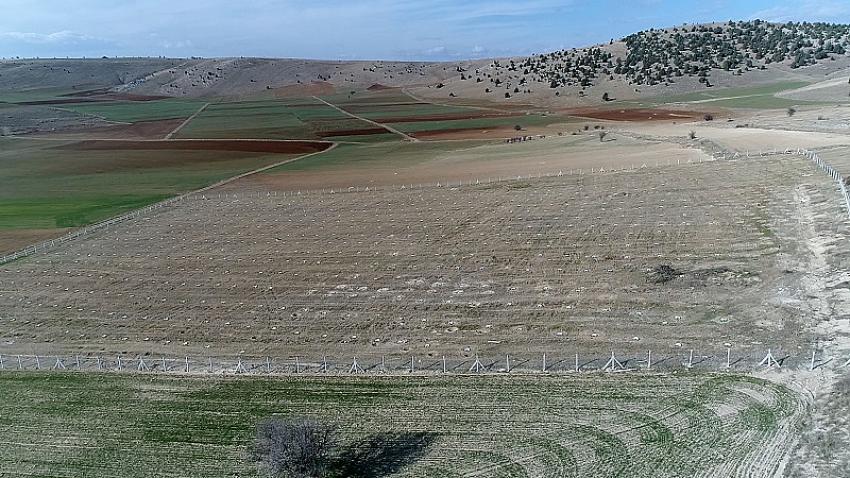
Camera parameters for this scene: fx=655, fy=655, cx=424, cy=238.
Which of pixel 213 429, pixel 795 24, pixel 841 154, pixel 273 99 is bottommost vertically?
pixel 213 429

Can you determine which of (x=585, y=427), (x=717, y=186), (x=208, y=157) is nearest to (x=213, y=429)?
(x=585, y=427)

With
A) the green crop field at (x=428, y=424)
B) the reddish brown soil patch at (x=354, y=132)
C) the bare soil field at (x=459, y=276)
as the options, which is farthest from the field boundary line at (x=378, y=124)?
the green crop field at (x=428, y=424)

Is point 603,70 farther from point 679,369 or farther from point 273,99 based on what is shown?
point 679,369

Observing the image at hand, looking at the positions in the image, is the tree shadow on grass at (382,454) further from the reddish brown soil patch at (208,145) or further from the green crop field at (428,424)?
the reddish brown soil patch at (208,145)

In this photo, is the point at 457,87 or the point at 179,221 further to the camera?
the point at 457,87

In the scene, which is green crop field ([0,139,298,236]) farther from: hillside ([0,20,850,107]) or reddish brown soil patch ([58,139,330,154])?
hillside ([0,20,850,107])

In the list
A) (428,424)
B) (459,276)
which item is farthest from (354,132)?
(428,424)
